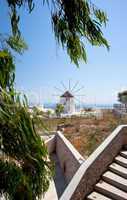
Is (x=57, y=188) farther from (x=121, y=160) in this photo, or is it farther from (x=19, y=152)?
(x=19, y=152)

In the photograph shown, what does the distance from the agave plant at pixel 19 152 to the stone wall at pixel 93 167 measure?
2705mm

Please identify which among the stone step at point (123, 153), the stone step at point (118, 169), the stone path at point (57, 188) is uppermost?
the stone step at point (123, 153)

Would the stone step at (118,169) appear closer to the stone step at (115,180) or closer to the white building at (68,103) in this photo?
the stone step at (115,180)

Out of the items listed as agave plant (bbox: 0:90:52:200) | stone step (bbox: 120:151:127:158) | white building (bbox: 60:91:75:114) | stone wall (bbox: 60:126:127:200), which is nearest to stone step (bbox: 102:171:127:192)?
stone wall (bbox: 60:126:127:200)

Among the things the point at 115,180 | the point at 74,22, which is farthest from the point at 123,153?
the point at 74,22

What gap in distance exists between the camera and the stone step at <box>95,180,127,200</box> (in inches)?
224

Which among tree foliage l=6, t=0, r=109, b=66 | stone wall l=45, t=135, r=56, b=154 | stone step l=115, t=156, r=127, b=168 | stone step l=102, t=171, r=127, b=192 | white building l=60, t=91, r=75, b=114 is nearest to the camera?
tree foliage l=6, t=0, r=109, b=66

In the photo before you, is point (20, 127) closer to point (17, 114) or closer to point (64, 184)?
point (17, 114)

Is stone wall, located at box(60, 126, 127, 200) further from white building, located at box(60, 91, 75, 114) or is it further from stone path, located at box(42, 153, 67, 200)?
white building, located at box(60, 91, 75, 114)

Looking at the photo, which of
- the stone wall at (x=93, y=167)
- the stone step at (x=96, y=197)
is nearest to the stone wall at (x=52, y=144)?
the stone wall at (x=93, y=167)

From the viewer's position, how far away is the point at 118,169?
6.57 meters

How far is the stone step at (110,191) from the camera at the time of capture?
569cm

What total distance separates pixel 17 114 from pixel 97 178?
415 centimetres

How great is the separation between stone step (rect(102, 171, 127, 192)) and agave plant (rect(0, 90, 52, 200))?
3.43 metres
